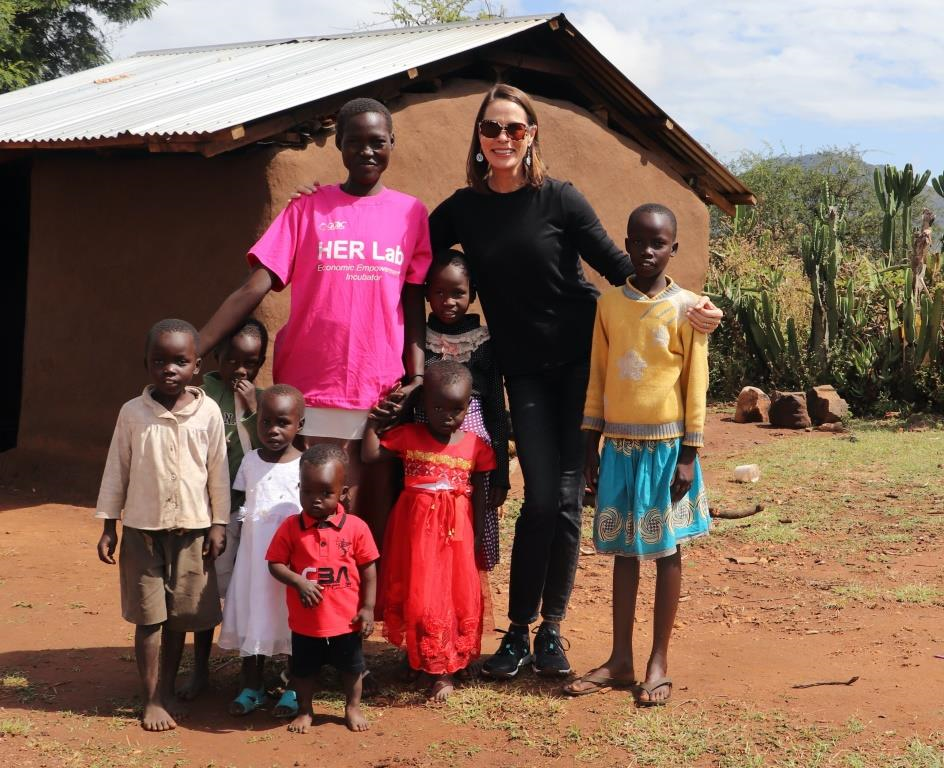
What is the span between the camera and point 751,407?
11359 millimetres

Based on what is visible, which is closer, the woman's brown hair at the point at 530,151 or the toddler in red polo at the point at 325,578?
the toddler in red polo at the point at 325,578

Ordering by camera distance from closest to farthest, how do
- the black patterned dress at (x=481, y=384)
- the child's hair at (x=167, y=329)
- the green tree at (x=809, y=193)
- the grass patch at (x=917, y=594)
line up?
the child's hair at (x=167, y=329) < the black patterned dress at (x=481, y=384) < the grass patch at (x=917, y=594) < the green tree at (x=809, y=193)

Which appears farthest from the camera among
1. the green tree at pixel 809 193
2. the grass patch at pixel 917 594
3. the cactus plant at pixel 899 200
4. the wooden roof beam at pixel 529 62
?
the green tree at pixel 809 193

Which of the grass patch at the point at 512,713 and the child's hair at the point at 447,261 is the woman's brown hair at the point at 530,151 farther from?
the grass patch at the point at 512,713

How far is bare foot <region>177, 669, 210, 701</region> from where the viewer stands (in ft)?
12.4

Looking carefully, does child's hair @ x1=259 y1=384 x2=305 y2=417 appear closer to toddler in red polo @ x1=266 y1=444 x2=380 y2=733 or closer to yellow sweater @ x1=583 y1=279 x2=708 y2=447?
toddler in red polo @ x1=266 y1=444 x2=380 y2=733

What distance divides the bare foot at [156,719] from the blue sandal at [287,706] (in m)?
0.32

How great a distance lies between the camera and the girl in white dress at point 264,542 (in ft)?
11.7

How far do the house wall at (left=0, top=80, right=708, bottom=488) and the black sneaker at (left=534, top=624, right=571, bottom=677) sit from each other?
290 centimetres

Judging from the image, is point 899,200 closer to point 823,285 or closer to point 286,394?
point 823,285

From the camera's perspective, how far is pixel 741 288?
1352cm

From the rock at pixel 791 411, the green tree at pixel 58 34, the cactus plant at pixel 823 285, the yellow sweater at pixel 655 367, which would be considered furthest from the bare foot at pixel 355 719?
the green tree at pixel 58 34

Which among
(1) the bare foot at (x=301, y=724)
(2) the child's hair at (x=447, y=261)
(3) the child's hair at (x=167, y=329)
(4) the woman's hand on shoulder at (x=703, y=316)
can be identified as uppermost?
(2) the child's hair at (x=447, y=261)

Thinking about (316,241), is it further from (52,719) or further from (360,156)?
(52,719)
